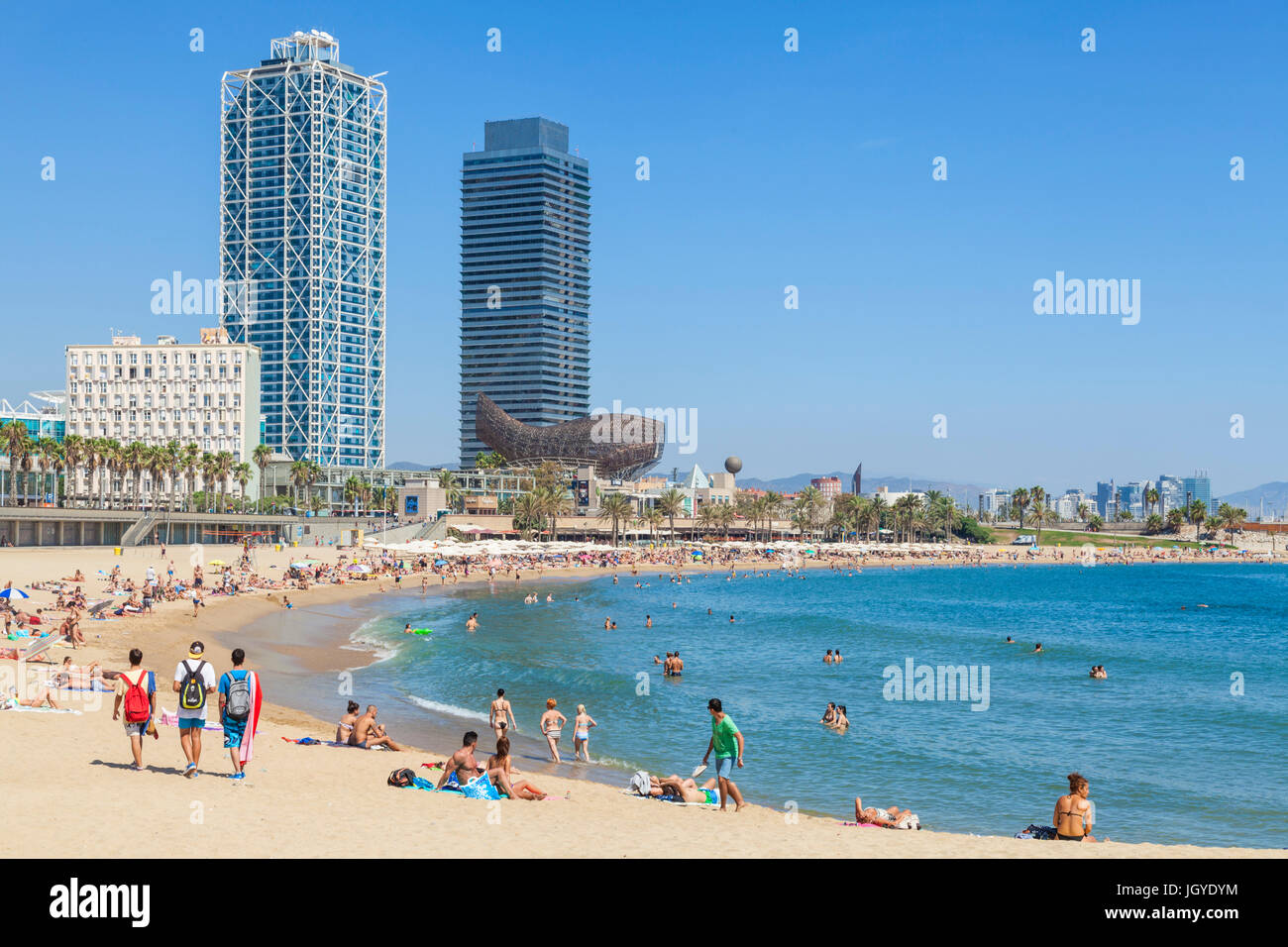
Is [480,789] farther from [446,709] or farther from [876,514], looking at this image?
[876,514]

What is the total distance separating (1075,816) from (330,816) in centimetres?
983

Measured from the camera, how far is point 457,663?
118 feet

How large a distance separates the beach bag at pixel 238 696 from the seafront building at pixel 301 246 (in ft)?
588

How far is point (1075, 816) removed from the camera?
44.6 feet

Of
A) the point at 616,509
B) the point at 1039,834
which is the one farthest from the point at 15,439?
the point at 1039,834

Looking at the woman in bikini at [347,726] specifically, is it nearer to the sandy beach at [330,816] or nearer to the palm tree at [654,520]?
the sandy beach at [330,816]

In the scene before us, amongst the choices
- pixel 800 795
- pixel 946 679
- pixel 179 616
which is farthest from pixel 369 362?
pixel 800 795

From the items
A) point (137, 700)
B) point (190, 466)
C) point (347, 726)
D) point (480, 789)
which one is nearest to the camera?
point (137, 700)

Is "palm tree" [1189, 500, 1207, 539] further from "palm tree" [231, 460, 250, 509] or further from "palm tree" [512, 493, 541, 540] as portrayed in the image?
"palm tree" [231, 460, 250, 509]

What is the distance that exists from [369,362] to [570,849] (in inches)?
7711

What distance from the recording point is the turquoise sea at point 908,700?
1956cm
